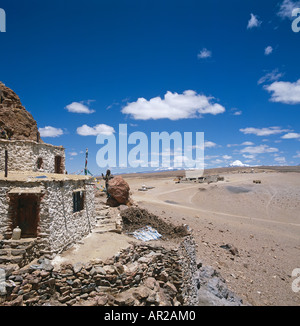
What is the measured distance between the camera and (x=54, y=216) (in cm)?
1191

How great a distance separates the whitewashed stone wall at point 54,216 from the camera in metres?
11.3

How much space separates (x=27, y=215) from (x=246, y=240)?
75.1 feet

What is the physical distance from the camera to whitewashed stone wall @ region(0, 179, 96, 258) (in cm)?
1133

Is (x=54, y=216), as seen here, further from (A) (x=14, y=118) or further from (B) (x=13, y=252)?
(A) (x=14, y=118)

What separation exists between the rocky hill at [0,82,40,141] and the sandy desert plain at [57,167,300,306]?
1125 cm

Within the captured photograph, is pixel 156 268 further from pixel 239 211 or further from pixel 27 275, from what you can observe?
pixel 239 211

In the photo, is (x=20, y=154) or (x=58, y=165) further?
(x=58, y=165)

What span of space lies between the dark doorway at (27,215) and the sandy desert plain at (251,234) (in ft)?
27.1

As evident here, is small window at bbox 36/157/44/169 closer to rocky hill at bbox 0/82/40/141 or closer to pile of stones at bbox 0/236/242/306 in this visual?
rocky hill at bbox 0/82/40/141

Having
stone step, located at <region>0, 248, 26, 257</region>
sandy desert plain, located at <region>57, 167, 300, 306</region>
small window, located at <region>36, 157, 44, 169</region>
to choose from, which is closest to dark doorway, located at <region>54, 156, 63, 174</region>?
small window, located at <region>36, 157, 44, 169</region>

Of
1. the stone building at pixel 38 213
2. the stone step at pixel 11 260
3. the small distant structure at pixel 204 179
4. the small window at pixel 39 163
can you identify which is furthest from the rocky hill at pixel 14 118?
the small distant structure at pixel 204 179

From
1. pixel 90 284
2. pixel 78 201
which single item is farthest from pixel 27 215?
pixel 90 284
